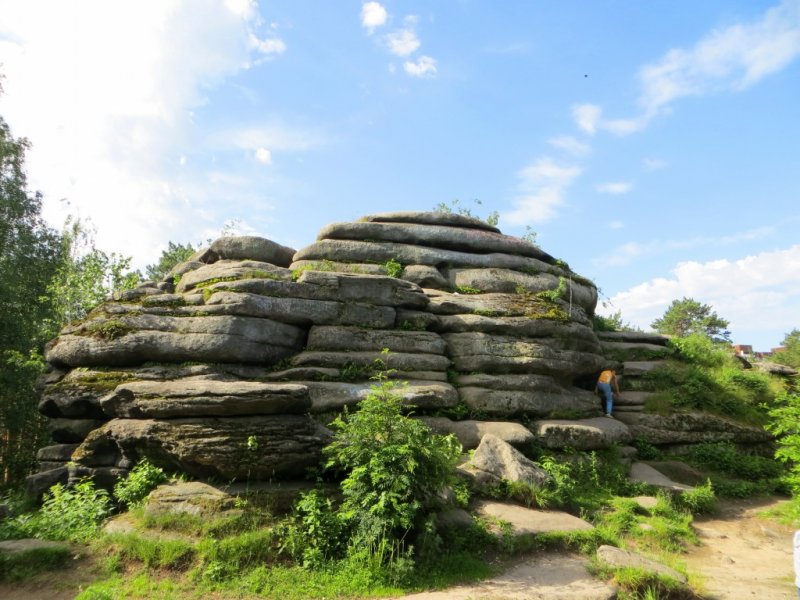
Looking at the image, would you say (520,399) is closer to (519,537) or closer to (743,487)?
(519,537)

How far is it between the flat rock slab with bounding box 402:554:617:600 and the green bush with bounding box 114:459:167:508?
5612 millimetres

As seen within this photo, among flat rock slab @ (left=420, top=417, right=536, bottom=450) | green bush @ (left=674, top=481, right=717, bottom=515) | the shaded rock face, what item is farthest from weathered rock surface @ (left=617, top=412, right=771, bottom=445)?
flat rock slab @ (left=420, top=417, right=536, bottom=450)

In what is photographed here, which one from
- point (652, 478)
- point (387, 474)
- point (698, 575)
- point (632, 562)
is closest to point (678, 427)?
point (652, 478)

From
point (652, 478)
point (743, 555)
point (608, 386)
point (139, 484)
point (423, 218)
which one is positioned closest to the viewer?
point (139, 484)

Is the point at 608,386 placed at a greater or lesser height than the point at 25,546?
greater

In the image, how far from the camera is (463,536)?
29.1 ft

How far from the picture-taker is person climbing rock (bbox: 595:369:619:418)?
55.0 feet

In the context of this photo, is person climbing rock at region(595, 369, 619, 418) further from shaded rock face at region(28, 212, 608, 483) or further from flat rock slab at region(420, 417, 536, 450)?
flat rock slab at region(420, 417, 536, 450)

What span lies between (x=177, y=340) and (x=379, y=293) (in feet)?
19.9

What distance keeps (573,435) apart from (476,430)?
9.72 ft

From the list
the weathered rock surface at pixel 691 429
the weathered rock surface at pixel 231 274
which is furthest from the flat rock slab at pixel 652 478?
the weathered rock surface at pixel 231 274

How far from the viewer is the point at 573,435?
13742 millimetres

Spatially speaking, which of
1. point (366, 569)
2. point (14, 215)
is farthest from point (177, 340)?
point (14, 215)

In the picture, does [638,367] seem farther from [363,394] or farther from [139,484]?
[139,484]
